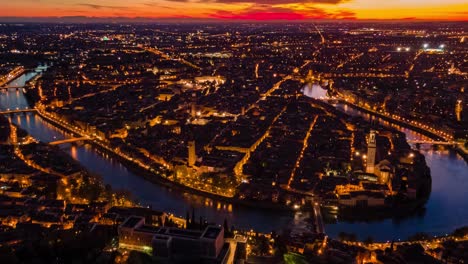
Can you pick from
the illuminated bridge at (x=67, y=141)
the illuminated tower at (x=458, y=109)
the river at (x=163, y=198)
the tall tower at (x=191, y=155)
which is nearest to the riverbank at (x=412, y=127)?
the illuminated tower at (x=458, y=109)

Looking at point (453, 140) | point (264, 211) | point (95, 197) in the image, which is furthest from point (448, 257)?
point (453, 140)

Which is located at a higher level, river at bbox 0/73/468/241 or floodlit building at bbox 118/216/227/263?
floodlit building at bbox 118/216/227/263

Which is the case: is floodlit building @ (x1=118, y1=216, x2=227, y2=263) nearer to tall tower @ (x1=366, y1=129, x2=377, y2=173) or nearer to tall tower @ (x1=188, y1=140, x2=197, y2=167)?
tall tower @ (x1=188, y1=140, x2=197, y2=167)

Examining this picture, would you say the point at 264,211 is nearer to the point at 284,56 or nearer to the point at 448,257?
the point at 448,257

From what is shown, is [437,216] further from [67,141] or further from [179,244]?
[67,141]

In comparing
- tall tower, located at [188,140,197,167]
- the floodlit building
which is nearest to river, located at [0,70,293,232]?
tall tower, located at [188,140,197,167]

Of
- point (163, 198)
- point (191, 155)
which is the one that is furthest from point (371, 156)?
point (163, 198)

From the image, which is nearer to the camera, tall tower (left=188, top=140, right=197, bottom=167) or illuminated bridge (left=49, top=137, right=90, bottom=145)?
tall tower (left=188, top=140, right=197, bottom=167)
